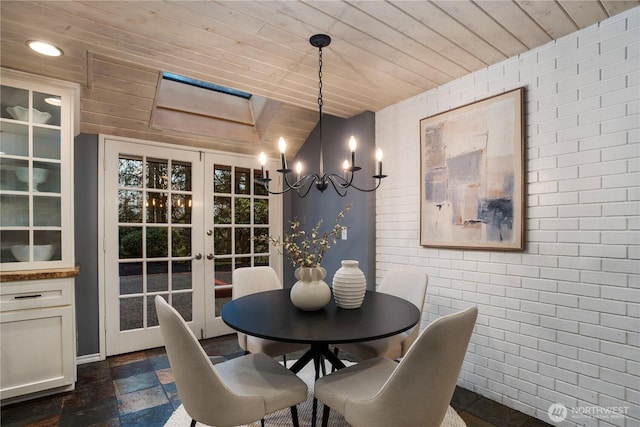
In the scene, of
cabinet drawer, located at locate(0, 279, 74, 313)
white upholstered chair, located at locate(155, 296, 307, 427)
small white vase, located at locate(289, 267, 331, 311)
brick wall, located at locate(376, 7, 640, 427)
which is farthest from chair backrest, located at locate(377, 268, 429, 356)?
cabinet drawer, located at locate(0, 279, 74, 313)

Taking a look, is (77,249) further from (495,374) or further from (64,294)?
(495,374)

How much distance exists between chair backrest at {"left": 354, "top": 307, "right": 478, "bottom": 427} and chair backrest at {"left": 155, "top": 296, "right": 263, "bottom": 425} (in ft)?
1.84

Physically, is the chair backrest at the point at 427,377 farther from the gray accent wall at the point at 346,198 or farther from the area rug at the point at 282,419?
the gray accent wall at the point at 346,198

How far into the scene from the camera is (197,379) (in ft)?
4.36

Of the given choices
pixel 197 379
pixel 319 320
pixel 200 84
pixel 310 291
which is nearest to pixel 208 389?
pixel 197 379

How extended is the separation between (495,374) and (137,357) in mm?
2967

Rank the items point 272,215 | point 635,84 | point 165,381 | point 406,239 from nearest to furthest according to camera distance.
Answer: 1. point 635,84
2. point 165,381
3. point 406,239
4. point 272,215

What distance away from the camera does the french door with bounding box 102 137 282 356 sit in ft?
10.0

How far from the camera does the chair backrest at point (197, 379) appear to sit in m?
1.31

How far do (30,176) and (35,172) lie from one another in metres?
0.04

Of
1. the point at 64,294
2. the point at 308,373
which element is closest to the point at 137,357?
the point at 64,294

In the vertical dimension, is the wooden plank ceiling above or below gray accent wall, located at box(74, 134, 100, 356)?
above

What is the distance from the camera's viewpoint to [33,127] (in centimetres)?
231

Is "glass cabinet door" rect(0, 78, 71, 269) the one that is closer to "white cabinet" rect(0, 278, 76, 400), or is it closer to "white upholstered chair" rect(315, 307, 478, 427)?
"white cabinet" rect(0, 278, 76, 400)
